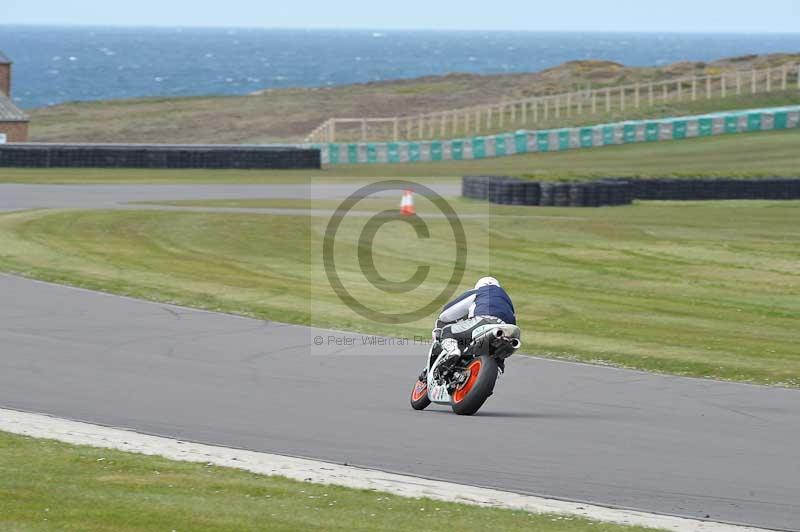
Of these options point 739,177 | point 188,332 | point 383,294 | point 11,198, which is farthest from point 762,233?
point 11,198

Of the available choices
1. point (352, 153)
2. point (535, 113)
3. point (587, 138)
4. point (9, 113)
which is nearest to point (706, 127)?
point (587, 138)

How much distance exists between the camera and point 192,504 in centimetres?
832

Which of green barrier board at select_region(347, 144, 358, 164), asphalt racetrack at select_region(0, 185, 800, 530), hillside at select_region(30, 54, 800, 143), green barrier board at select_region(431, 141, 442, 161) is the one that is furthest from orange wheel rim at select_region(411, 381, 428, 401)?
hillside at select_region(30, 54, 800, 143)

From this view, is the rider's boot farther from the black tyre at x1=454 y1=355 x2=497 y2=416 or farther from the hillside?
the hillside

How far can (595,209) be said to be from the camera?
104ft

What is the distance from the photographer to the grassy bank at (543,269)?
15.8 metres

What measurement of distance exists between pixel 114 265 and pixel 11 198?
12.0 meters

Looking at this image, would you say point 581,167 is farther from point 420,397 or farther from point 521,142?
point 420,397

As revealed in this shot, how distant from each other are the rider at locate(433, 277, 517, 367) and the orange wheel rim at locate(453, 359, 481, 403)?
0.63ft

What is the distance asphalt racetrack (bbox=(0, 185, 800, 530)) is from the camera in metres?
9.45

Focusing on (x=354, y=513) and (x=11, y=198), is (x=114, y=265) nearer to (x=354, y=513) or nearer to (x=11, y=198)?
(x=11, y=198)

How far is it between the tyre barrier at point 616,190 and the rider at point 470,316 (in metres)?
20.9

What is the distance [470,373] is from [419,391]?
2.59 feet

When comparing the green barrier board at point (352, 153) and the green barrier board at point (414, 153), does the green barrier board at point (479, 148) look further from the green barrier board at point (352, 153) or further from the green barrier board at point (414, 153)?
the green barrier board at point (352, 153)
